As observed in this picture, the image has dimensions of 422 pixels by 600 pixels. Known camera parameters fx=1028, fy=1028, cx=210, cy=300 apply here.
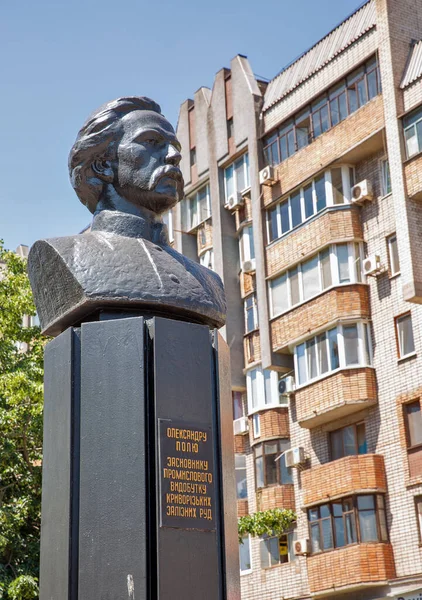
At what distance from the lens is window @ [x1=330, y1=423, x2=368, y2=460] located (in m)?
24.8

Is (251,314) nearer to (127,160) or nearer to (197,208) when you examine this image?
(197,208)

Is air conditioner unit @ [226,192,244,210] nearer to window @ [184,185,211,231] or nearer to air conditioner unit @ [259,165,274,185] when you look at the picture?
window @ [184,185,211,231]

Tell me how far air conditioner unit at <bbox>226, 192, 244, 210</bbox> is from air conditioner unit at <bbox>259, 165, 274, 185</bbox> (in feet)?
5.42

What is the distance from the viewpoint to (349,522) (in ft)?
77.6

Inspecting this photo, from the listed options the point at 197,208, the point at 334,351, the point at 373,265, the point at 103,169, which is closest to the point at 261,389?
the point at 334,351

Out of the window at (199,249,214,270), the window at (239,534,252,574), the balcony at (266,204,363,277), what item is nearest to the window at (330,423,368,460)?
the window at (239,534,252,574)

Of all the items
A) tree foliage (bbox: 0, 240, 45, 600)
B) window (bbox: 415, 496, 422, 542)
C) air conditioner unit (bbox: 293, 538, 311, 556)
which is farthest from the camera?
air conditioner unit (bbox: 293, 538, 311, 556)

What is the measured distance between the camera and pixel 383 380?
78.8 feet

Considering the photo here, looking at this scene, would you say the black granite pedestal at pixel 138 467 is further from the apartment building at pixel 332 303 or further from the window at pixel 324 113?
the window at pixel 324 113

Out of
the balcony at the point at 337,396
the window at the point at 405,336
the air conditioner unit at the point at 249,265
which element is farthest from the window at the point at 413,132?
the air conditioner unit at the point at 249,265

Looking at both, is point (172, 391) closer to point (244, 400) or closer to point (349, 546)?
point (349, 546)

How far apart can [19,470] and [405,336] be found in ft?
31.5

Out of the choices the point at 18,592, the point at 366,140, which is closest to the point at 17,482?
the point at 18,592

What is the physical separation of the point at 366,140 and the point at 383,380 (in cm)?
579
